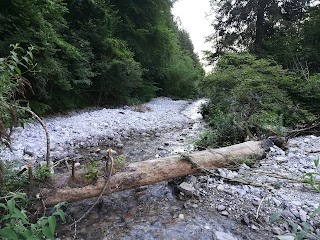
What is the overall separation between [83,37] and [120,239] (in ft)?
26.8

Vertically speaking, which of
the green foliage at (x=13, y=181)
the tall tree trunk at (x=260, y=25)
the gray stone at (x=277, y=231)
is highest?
the tall tree trunk at (x=260, y=25)

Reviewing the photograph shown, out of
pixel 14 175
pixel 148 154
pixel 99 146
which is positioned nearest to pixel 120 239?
pixel 14 175

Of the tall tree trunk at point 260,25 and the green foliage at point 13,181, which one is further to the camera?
the tall tree trunk at point 260,25

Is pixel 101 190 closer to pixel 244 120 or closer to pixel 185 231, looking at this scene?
pixel 185 231

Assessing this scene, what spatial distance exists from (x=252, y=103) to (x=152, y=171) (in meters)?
4.64

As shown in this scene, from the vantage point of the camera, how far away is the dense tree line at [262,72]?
5.46 metres

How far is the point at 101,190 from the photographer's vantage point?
2348 mm

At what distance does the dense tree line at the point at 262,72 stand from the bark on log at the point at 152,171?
1.20m

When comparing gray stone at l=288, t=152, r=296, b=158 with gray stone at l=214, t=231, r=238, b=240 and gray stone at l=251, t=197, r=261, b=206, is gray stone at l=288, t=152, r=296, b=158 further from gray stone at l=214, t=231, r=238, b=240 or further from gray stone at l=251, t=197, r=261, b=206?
gray stone at l=214, t=231, r=238, b=240

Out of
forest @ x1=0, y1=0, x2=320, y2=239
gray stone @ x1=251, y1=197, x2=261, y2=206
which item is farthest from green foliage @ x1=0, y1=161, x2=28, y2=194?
gray stone @ x1=251, y1=197, x2=261, y2=206

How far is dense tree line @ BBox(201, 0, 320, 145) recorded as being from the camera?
546 centimetres

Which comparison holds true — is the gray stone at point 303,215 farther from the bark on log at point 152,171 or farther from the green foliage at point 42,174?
the green foliage at point 42,174

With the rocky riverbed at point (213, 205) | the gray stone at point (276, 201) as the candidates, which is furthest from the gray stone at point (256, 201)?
the gray stone at point (276, 201)

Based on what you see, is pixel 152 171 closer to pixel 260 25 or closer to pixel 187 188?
pixel 187 188
